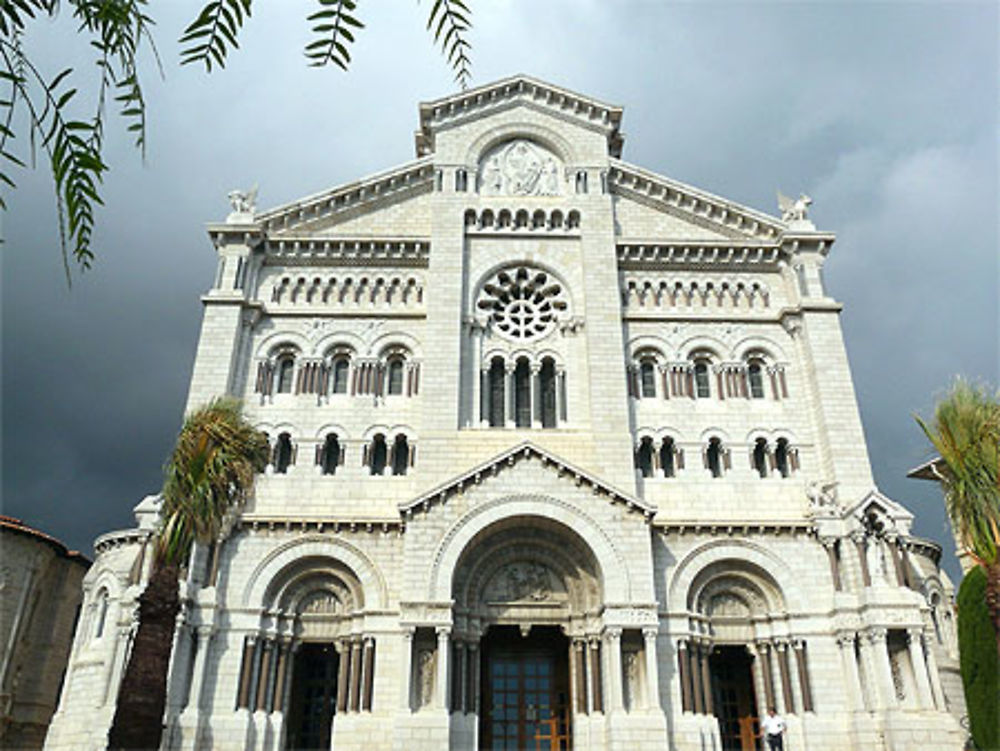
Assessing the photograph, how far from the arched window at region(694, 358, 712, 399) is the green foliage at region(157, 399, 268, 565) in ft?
49.6

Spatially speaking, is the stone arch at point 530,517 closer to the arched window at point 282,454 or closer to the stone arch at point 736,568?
the stone arch at point 736,568

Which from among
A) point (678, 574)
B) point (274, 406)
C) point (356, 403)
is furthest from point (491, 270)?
point (678, 574)

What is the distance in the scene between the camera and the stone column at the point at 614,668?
69.1 ft

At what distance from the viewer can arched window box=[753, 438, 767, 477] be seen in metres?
26.0

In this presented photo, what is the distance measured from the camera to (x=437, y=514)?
2269 cm

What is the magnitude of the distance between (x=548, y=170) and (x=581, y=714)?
62.8 feet

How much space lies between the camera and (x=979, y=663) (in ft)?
61.7

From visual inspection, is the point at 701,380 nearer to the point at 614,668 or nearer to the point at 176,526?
the point at 614,668

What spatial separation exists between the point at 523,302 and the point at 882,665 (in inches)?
626

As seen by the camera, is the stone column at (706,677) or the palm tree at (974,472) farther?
the stone column at (706,677)

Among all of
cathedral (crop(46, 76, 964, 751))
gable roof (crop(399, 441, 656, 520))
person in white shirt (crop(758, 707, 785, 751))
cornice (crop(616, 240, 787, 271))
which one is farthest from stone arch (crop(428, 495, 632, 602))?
cornice (crop(616, 240, 787, 271))

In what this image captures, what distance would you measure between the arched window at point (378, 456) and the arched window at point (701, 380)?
10.7 metres

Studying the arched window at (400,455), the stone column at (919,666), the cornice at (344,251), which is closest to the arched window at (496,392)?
the arched window at (400,455)

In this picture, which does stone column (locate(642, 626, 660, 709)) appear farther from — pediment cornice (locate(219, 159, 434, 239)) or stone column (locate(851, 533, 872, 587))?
pediment cornice (locate(219, 159, 434, 239))
